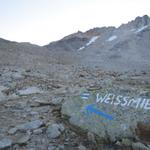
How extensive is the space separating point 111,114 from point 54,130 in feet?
3.34

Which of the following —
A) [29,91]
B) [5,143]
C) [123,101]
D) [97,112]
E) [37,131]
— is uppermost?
[123,101]

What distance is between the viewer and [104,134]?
4.89 meters

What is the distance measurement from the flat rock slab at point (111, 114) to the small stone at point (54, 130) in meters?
0.23

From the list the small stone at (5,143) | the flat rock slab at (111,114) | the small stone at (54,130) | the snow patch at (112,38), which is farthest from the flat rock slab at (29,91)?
the snow patch at (112,38)

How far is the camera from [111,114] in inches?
204

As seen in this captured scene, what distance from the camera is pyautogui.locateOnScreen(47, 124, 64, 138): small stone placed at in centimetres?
514

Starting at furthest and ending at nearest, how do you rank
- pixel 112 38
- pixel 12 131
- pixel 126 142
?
pixel 112 38 → pixel 12 131 → pixel 126 142

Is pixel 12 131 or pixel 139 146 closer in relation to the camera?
pixel 139 146

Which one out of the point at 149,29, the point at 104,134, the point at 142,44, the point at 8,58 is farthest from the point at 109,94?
the point at 149,29

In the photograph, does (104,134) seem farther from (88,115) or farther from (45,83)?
(45,83)

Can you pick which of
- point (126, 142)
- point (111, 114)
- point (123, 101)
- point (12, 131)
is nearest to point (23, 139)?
point (12, 131)

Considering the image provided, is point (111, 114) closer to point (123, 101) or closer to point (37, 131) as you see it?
point (123, 101)

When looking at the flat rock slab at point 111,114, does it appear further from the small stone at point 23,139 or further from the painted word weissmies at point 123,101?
the small stone at point 23,139

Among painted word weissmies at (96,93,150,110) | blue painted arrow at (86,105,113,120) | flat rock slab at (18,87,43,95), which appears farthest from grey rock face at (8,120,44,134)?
flat rock slab at (18,87,43,95)
